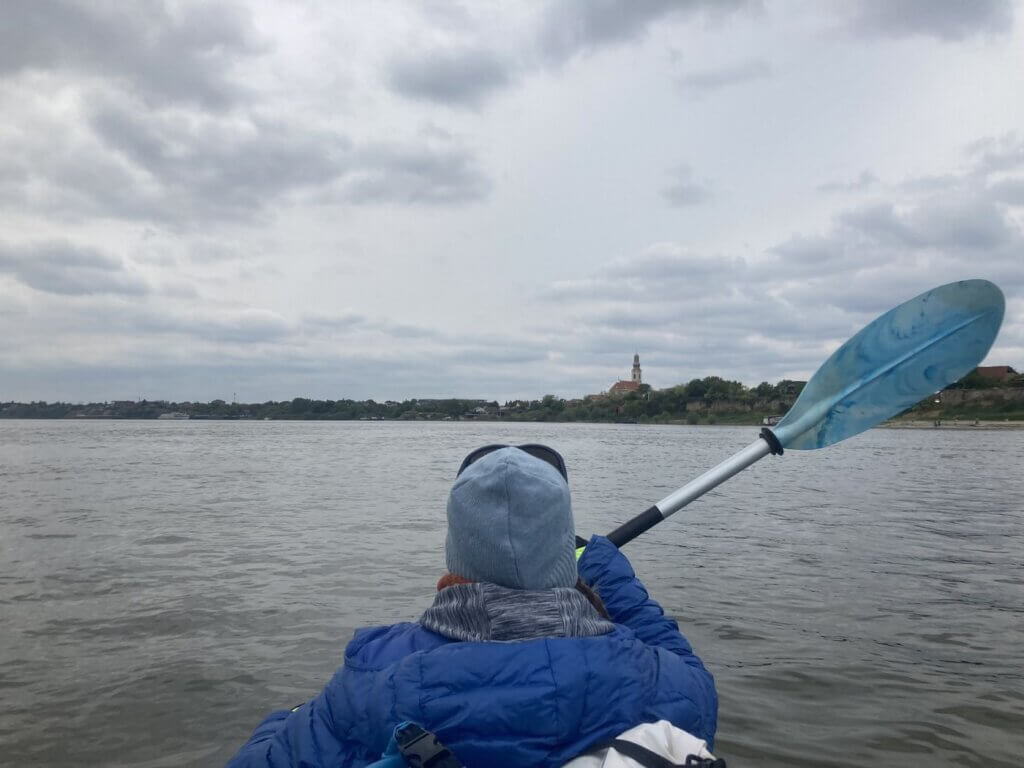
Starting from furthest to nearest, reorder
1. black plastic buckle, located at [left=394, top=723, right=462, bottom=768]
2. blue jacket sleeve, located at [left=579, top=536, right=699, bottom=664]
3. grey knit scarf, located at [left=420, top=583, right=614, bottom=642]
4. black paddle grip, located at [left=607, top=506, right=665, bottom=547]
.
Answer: black paddle grip, located at [left=607, top=506, right=665, bottom=547] → blue jacket sleeve, located at [left=579, top=536, right=699, bottom=664] → grey knit scarf, located at [left=420, top=583, right=614, bottom=642] → black plastic buckle, located at [left=394, top=723, right=462, bottom=768]

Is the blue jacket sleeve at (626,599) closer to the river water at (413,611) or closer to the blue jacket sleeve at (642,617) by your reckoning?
the blue jacket sleeve at (642,617)

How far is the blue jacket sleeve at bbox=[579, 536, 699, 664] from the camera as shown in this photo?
2529mm

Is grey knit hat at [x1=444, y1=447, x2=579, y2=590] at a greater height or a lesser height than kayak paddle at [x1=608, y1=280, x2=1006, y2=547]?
lesser

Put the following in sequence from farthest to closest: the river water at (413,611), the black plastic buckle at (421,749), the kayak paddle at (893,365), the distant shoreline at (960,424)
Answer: the distant shoreline at (960,424) < the river water at (413,611) < the kayak paddle at (893,365) < the black plastic buckle at (421,749)

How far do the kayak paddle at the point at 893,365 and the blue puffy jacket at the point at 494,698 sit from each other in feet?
8.51

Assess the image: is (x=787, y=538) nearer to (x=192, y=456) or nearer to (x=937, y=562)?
(x=937, y=562)

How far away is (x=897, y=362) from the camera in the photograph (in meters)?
4.66

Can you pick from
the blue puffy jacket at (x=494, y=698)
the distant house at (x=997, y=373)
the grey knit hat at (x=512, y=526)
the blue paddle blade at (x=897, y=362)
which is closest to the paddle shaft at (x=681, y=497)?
the blue paddle blade at (x=897, y=362)

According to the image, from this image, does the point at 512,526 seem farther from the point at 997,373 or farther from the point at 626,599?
the point at 997,373

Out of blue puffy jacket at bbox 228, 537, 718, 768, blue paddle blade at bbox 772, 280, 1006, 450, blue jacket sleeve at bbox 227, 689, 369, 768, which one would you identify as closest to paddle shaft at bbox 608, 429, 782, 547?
blue paddle blade at bbox 772, 280, 1006, 450

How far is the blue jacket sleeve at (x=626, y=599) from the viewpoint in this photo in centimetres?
253

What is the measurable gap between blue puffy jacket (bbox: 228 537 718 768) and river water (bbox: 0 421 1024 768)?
304 centimetres

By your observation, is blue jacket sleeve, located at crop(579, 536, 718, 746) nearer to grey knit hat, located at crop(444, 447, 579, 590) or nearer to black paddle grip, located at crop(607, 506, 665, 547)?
grey knit hat, located at crop(444, 447, 579, 590)

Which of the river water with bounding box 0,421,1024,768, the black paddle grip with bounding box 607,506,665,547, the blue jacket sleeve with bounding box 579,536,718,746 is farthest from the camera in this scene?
the river water with bounding box 0,421,1024,768
